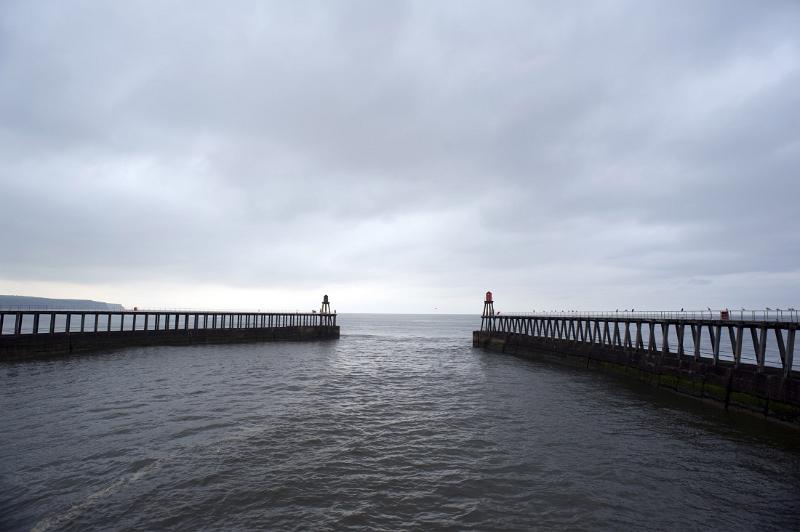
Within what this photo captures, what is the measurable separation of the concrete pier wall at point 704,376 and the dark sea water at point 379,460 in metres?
1.19

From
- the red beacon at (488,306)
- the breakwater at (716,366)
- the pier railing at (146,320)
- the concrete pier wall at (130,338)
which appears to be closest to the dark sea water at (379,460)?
the breakwater at (716,366)

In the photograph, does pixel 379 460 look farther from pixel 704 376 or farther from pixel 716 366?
pixel 716 366

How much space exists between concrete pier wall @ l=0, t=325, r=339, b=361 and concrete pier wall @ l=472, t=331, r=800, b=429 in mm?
47735

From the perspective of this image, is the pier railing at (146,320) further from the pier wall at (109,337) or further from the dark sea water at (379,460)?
the dark sea water at (379,460)

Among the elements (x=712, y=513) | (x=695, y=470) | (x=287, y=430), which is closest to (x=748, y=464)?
(x=695, y=470)

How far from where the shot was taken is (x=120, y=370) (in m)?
32.7

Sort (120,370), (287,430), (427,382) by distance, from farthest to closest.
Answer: (120,370) → (427,382) → (287,430)

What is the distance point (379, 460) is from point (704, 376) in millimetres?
22387

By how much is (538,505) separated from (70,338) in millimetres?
55437

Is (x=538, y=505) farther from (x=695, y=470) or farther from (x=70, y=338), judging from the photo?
(x=70, y=338)

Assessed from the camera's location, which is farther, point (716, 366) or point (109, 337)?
point (109, 337)

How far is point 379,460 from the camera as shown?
13828 millimetres

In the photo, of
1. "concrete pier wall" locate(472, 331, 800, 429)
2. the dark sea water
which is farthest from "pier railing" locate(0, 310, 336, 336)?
"concrete pier wall" locate(472, 331, 800, 429)

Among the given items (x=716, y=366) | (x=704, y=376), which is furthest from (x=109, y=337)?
(x=716, y=366)
